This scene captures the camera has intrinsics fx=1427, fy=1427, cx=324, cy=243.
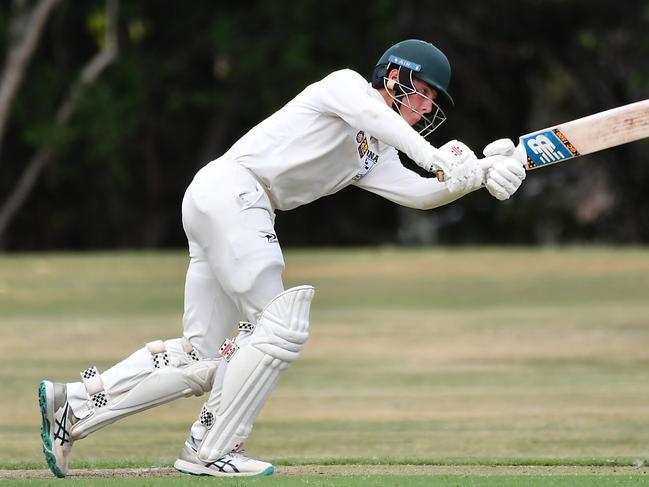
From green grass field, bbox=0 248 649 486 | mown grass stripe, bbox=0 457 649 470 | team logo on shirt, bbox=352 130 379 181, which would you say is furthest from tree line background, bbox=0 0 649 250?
team logo on shirt, bbox=352 130 379 181

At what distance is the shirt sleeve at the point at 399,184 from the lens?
5031 mm

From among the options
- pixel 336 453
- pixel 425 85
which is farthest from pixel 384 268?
pixel 425 85

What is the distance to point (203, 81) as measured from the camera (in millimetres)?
24219

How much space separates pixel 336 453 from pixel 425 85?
1838 millimetres

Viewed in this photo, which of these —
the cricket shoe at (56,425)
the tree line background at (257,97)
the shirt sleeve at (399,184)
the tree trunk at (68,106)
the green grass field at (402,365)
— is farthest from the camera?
the tree line background at (257,97)

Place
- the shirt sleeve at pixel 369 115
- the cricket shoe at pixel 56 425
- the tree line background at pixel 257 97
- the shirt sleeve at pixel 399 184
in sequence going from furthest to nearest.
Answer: the tree line background at pixel 257 97
the shirt sleeve at pixel 399 184
the cricket shoe at pixel 56 425
the shirt sleeve at pixel 369 115

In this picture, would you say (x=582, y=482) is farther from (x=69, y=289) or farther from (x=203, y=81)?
(x=203, y=81)

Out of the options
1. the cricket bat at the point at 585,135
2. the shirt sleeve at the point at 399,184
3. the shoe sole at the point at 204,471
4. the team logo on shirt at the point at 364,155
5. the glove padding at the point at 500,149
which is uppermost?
the cricket bat at the point at 585,135

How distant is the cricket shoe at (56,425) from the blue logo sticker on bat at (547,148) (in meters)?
1.76

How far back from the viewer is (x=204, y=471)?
15.4 ft

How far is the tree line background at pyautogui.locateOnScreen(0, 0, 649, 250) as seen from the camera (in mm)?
22188

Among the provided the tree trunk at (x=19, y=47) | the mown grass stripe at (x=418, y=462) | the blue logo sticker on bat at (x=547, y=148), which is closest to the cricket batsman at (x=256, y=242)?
the blue logo sticker on bat at (x=547, y=148)

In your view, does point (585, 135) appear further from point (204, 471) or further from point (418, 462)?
point (204, 471)

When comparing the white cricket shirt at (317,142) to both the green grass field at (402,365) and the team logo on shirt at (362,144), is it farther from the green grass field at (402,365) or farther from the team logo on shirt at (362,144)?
the green grass field at (402,365)
